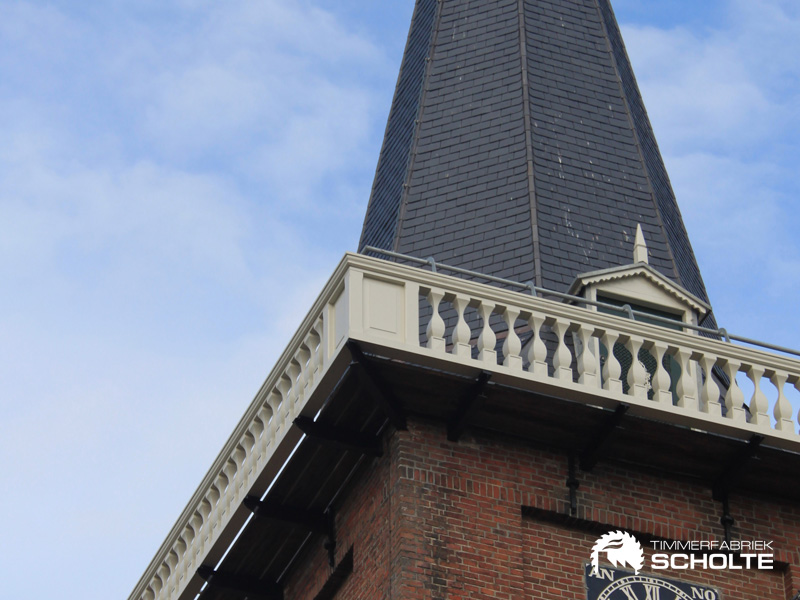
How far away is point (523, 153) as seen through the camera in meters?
25.8

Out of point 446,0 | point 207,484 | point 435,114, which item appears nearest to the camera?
point 207,484

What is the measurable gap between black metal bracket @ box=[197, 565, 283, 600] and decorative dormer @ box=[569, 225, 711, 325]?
505 centimetres

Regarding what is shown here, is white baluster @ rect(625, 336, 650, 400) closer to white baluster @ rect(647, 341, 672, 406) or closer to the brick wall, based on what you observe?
white baluster @ rect(647, 341, 672, 406)

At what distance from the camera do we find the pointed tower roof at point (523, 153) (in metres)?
24.5

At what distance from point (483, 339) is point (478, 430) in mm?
1038

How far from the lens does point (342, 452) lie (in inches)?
792

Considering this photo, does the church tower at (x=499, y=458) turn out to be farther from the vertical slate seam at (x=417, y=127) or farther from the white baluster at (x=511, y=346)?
the vertical slate seam at (x=417, y=127)

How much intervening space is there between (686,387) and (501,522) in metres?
2.57

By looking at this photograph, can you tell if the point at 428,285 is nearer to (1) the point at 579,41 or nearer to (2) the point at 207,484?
(2) the point at 207,484

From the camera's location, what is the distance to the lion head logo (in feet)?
64.4

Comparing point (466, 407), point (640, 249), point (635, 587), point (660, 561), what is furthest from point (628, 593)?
point (640, 249)

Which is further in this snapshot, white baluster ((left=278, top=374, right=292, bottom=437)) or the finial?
the finial

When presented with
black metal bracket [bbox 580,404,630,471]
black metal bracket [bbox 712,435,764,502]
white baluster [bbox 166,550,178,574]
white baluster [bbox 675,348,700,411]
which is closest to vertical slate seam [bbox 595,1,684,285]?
white baluster [bbox 675,348,700,411]

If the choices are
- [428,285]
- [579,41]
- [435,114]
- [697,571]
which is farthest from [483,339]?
[579,41]
